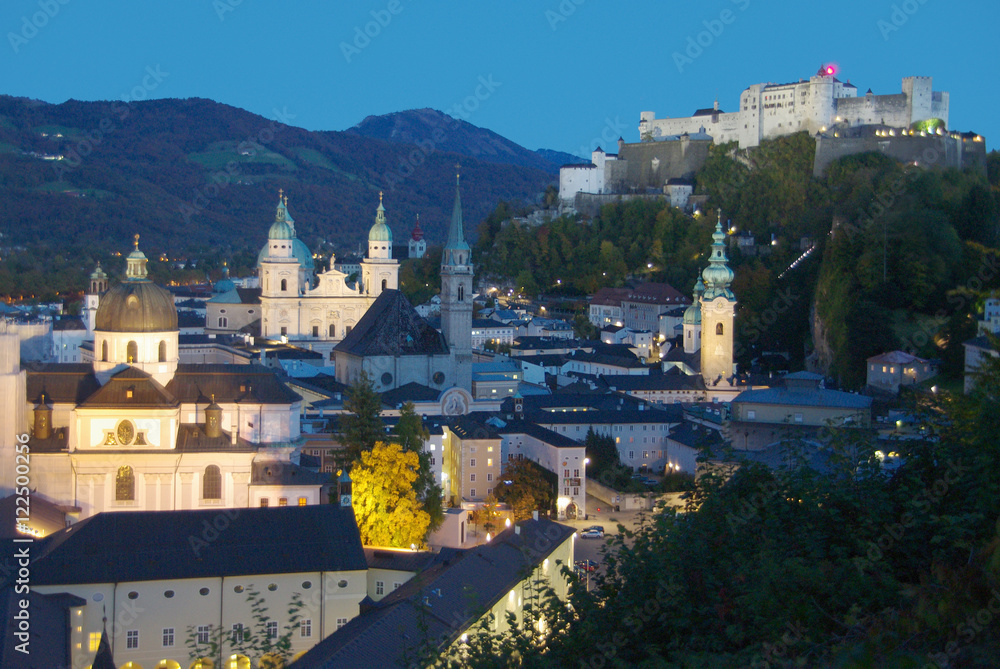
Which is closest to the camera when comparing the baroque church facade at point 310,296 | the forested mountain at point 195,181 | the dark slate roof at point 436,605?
the dark slate roof at point 436,605

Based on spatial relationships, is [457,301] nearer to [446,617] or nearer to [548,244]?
[446,617]

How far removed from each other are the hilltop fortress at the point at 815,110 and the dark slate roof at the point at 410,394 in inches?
1544

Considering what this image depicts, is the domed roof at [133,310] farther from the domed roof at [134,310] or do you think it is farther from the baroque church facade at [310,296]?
the baroque church facade at [310,296]

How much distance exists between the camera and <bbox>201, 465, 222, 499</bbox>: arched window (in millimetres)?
26188

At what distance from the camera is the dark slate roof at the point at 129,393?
25.7 m

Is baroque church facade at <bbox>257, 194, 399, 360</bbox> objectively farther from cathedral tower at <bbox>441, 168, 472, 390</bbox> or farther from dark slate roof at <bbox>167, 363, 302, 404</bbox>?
dark slate roof at <bbox>167, 363, 302, 404</bbox>

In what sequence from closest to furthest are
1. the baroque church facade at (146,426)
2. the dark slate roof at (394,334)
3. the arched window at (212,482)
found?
the baroque church facade at (146,426) < the arched window at (212,482) < the dark slate roof at (394,334)

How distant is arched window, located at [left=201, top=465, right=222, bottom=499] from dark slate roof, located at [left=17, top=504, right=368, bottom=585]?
19.4 feet

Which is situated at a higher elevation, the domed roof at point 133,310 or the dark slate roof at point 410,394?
the domed roof at point 133,310

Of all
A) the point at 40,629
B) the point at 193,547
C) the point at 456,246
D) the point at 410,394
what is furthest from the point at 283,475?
the point at 456,246

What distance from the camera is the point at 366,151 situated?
578 ft

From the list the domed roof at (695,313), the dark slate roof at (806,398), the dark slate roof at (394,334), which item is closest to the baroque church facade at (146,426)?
the dark slate roof at (394,334)

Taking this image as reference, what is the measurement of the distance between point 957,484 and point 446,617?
675 centimetres

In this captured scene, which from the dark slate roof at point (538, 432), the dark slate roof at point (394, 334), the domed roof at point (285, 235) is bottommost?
the dark slate roof at point (538, 432)
